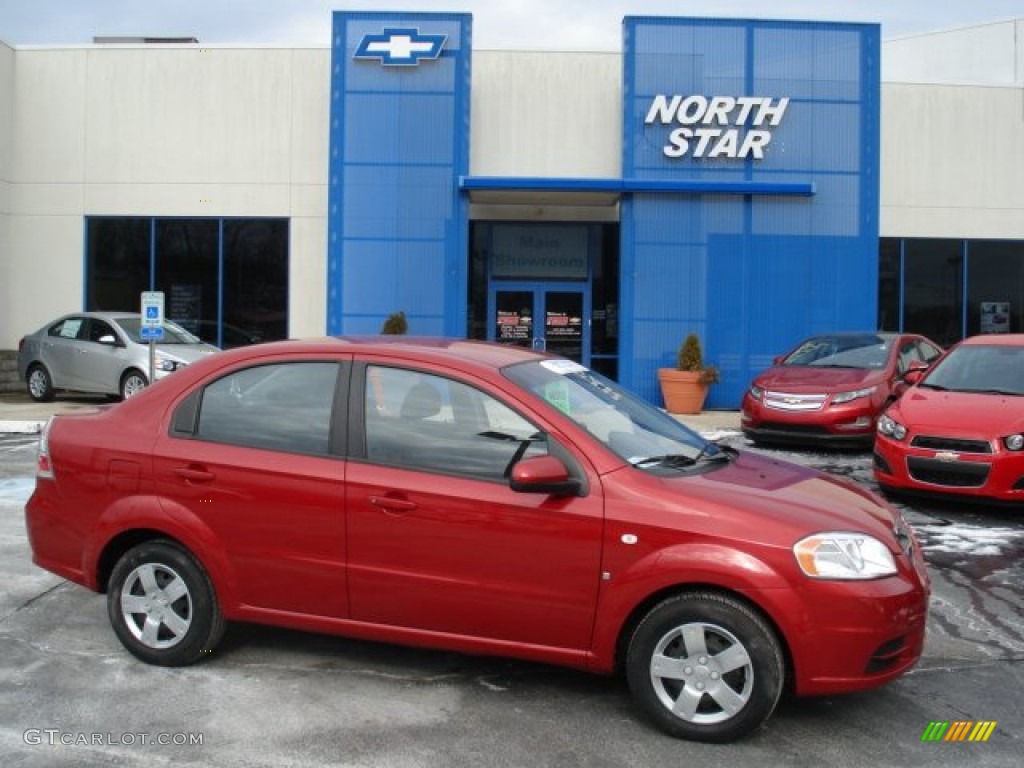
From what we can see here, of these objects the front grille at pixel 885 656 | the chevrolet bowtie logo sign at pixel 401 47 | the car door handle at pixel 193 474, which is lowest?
the front grille at pixel 885 656

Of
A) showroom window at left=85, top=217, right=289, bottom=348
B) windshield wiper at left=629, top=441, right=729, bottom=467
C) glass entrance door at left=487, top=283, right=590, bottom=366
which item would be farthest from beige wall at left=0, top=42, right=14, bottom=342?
windshield wiper at left=629, top=441, right=729, bottom=467

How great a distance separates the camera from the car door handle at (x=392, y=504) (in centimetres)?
423

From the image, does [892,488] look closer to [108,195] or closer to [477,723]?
[477,723]

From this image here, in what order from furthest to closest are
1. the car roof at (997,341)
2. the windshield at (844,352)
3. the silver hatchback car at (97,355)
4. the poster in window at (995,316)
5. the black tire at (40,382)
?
the poster in window at (995,316)
the black tire at (40,382)
the silver hatchback car at (97,355)
the windshield at (844,352)
the car roof at (997,341)

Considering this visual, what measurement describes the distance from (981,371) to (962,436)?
1.53 m

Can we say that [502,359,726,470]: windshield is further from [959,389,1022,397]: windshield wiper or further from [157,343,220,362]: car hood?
[157,343,220,362]: car hood

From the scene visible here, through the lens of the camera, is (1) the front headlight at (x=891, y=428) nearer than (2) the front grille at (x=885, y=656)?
No

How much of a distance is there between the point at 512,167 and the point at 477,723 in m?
15.9

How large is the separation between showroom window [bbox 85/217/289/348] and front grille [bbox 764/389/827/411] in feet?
35.1

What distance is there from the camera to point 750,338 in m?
18.1

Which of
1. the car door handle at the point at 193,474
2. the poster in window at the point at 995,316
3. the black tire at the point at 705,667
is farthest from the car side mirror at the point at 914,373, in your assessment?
the poster in window at the point at 995,316

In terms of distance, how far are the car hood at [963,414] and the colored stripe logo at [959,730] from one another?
4.43 meters

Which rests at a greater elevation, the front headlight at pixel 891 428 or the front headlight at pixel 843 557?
the front headlight at pixel 891 428

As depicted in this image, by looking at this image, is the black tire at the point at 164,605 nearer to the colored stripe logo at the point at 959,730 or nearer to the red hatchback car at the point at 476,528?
the red hatchback car at the point at 476,528
